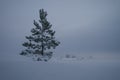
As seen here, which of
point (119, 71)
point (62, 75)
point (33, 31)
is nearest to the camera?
point (62, 75)

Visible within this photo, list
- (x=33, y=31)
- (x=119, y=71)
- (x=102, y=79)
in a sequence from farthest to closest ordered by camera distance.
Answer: (x=33, y=31) → (x=119, y=71) → (x=102, y=79)

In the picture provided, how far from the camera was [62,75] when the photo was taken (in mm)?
5031

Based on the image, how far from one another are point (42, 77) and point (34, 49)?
11.1 meters

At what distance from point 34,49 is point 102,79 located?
1194cm

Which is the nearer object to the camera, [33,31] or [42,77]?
[42,77]

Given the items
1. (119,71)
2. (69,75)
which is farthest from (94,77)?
(119,71)

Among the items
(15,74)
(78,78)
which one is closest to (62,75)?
(78,78)

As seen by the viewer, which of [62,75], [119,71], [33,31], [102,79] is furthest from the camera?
[33,31]

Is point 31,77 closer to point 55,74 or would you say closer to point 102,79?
point 55,74

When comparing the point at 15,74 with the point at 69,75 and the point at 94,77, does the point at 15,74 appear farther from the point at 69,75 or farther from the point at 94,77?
the point at 94,77

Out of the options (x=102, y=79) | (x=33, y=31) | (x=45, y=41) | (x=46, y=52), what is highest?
(x=33, y=31)

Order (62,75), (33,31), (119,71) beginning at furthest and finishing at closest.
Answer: (33,31)
(119,71)
(62,75)

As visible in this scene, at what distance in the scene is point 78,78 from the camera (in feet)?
15.5

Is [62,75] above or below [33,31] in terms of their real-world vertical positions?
below
